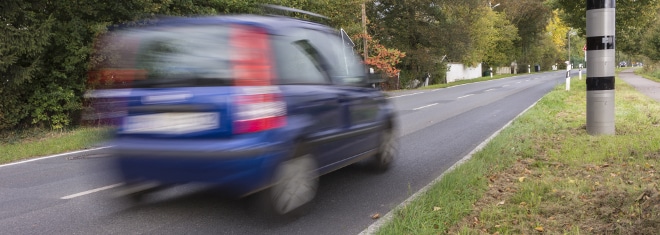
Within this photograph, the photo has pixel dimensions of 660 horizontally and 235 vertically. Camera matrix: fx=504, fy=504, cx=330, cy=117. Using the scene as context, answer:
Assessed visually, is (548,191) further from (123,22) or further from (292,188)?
(123,22)

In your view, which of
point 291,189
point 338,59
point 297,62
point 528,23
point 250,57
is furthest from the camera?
point 528,23

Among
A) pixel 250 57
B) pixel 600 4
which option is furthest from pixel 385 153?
pixel 600 4

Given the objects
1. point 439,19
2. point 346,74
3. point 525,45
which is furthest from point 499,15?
point 346,74

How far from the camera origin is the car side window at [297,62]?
4258mm

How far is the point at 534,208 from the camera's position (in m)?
4.25

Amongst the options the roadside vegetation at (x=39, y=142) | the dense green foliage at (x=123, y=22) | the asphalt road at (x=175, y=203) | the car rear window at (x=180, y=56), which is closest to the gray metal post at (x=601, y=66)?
the asphalt road at (x=175, y=203)

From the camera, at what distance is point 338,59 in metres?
5.30

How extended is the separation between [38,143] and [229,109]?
8.19 m

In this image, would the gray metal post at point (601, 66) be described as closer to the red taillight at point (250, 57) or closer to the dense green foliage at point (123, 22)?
the dense green foliage at point (123, 22)

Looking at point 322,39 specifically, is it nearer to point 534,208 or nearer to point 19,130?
point 534,208

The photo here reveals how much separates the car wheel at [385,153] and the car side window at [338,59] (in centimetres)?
88

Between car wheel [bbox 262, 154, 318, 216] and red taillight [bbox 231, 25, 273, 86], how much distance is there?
2.44 feet

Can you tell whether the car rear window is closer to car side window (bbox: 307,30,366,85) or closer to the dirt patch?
car side window (bbox: 307,30,366,85)

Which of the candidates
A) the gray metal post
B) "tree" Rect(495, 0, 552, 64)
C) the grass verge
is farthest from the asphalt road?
"tree" Rect(495, 0, 552, 64)
